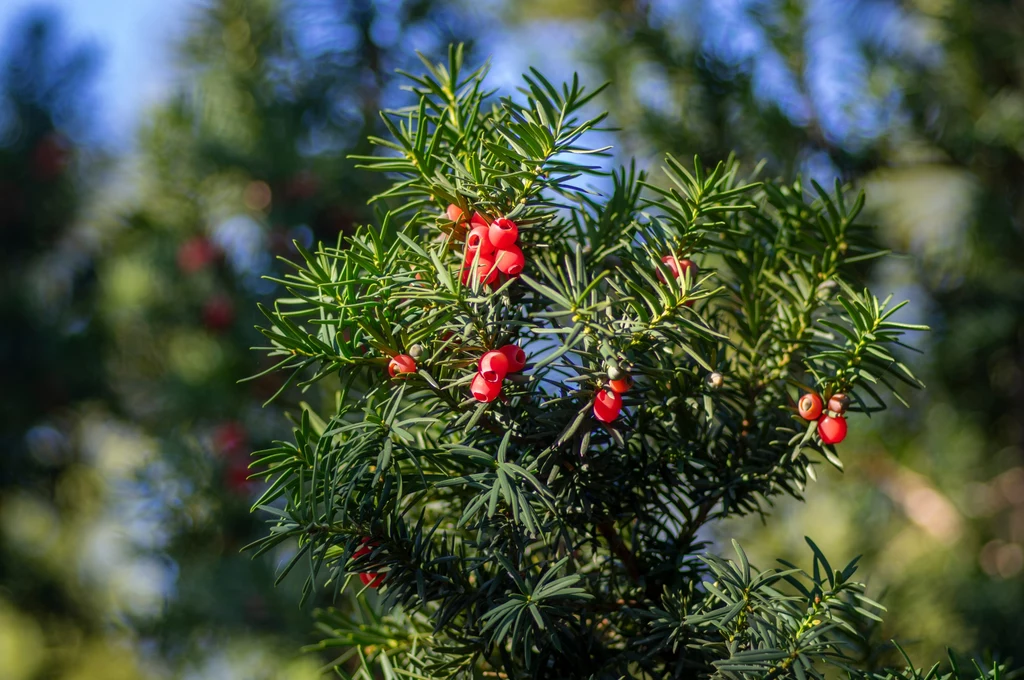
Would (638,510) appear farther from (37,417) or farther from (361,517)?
(37,417)

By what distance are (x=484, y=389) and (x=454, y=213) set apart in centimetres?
8

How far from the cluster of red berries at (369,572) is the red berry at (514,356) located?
0.29 feet

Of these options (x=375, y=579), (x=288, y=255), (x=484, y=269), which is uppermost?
(x=288, y=255)

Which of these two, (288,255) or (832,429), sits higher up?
(288,255)

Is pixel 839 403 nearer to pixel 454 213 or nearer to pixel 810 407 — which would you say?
pixel 810 407

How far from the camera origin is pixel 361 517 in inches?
12.9

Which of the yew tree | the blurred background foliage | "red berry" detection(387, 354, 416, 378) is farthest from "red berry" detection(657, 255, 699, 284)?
the blurred background foliage

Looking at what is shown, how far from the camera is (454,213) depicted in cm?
36

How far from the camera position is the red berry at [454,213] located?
355 mm

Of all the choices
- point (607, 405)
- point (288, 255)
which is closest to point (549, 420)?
point (607, 405)

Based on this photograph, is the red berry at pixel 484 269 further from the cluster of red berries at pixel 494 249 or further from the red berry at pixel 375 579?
the red berry at pixel 375 579

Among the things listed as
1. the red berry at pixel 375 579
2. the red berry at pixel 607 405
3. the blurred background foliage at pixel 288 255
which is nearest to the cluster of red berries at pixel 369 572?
the red berry at pixel 375 579

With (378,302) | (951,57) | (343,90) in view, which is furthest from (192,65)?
(378,302)

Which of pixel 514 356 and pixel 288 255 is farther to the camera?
pixel 288 255
